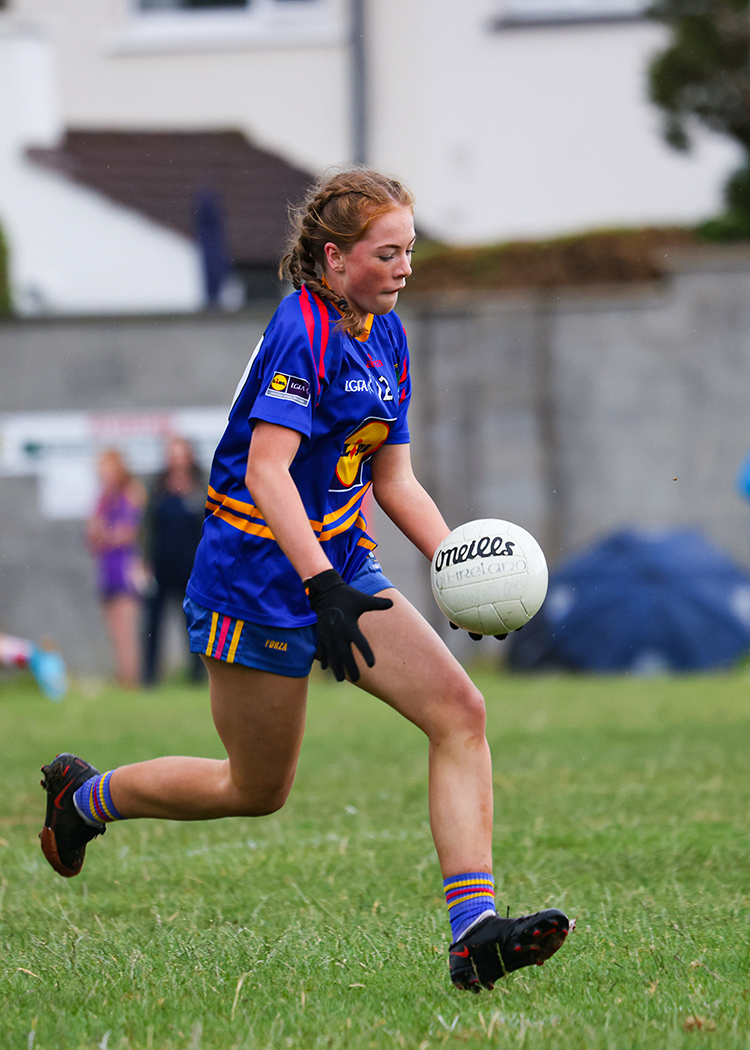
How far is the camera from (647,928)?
451 cm

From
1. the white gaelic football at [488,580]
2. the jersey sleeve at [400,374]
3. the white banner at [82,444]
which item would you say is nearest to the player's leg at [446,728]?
the white gaelic football at [488,580]

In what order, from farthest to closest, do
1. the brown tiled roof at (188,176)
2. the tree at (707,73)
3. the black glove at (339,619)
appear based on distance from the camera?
the brown tiled roof at (188,176)
the tree at (707,73)
the black glove at (339,619)

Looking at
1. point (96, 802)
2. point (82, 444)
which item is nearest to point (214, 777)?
point (96, 802)

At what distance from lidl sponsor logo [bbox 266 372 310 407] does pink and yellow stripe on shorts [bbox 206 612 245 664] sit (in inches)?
25.0

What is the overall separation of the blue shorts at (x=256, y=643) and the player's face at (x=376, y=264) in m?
0.90

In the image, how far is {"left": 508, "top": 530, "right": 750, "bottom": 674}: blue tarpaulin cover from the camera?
13.5 m

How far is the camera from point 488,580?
13.5ft

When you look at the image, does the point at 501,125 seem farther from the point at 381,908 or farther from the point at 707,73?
the point at 381,908

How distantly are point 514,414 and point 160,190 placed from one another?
21.7 ft

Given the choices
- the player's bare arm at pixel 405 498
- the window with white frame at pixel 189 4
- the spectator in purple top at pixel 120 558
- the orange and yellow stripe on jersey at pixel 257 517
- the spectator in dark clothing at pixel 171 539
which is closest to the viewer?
the orange and yellow stripe on jersey at pixel 257 517

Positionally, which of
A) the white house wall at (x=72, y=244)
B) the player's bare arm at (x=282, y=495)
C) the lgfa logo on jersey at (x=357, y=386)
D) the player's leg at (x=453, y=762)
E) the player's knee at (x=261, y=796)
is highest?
the lgfa logo on jersey at (x=357, y=386)

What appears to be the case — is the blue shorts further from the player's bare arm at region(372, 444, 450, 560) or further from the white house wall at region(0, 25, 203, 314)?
the white house wall at region(0, 25, 203, 314)

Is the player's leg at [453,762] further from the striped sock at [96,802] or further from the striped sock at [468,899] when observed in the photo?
the striped sock at [96,802]

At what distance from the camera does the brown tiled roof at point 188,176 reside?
19062mm
